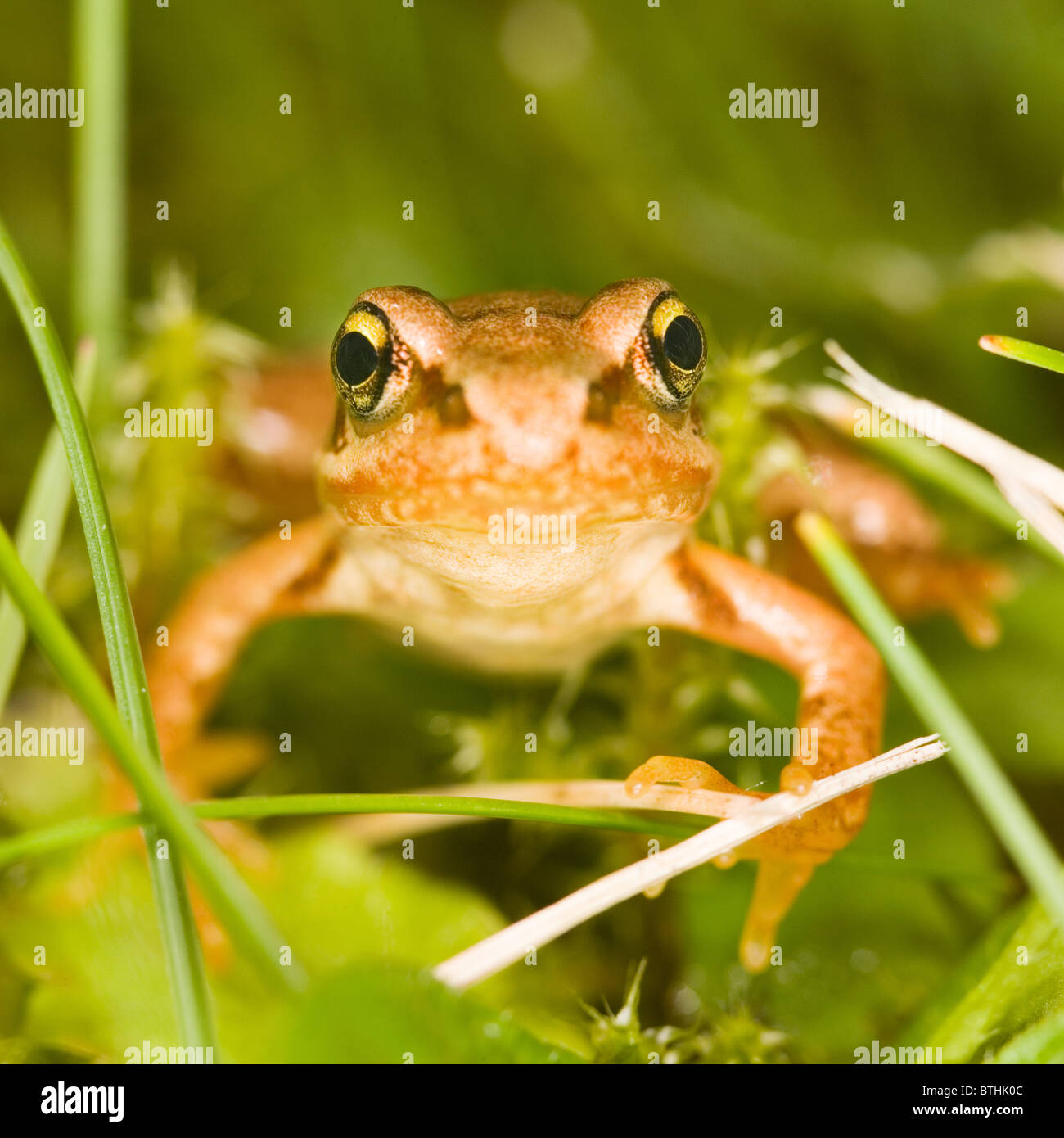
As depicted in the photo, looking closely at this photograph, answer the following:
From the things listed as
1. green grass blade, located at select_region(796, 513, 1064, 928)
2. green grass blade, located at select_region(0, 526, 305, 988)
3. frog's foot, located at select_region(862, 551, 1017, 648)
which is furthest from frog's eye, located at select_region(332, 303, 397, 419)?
frog's foot, located at select_region(862, 551, 1017, 648)

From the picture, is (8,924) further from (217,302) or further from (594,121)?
(594,121)

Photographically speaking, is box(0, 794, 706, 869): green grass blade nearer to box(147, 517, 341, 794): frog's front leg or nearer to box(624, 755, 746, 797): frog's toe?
box(624, 755, 746, 797): frog's toe

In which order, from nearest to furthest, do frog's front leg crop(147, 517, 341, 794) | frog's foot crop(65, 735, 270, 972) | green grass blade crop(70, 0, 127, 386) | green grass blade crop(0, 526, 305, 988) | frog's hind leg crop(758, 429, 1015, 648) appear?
green grass blade crop(0, 526, 305, 988), frog's foot crop(65, 735, 270, 972), frog's front leg crop(147, 517, 341, 794), green grass blade crop(70, 0, 127, 386), frog's hind leg crop(758, 429, 1015, 648)

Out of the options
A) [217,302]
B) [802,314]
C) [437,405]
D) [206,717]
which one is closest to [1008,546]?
[802,314]

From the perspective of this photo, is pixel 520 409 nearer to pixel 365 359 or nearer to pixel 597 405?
pixel 597 405

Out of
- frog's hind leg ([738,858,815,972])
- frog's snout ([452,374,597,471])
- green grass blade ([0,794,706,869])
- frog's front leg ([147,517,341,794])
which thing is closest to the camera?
green grass blade ([0,794,706,869])

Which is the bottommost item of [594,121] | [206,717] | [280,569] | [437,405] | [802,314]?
[206,717]

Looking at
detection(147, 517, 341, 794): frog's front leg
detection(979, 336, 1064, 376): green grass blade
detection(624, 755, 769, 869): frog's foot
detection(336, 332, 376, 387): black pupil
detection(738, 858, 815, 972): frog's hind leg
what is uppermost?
detection(336, 332, 376, 387): black pupil
